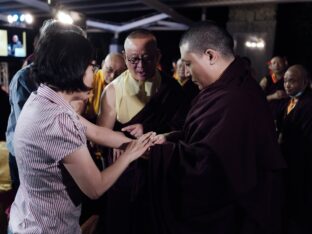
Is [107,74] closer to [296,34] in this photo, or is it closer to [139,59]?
[139,59]

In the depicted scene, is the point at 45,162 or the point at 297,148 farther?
the point at 297,148

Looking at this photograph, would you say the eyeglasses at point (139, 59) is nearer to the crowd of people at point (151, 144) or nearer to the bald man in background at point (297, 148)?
the crowd of people at point (151, 144)

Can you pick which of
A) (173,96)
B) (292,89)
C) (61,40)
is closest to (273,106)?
(292,89)

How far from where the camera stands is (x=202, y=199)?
1.63 meters

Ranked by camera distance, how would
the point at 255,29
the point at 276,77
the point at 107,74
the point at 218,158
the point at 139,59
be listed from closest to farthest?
the point at 218,158 → the point at 139,59 → the point at 107,74 → the point at 276,77 → the point at 255,29

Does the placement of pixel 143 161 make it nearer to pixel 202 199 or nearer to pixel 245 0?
pixel 202 199

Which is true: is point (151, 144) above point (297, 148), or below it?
above

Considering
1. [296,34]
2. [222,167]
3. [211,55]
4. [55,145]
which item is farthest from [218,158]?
[296,34]

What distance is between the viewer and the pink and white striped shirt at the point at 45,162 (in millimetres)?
1265

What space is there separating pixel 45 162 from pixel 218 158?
2.58 feet

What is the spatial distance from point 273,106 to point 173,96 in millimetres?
2235

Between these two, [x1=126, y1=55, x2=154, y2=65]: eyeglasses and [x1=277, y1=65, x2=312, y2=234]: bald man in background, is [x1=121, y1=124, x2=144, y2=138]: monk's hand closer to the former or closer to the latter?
[x1=126, y1=55, x2=154, y2=65]: eyeglasses

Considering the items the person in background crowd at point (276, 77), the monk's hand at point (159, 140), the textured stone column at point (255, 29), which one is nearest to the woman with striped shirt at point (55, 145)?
the monk's hand at point (159, 140)

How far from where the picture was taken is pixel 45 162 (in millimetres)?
1312
